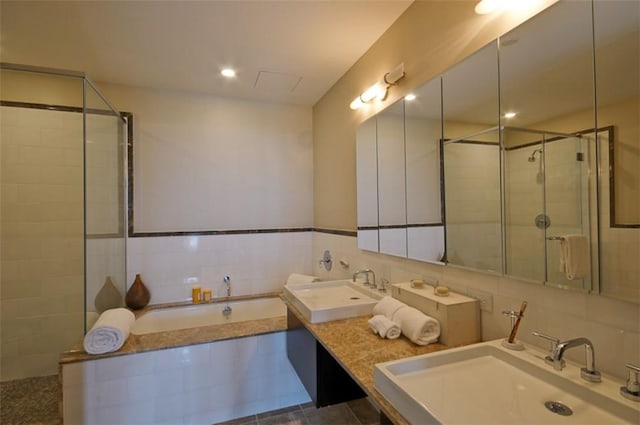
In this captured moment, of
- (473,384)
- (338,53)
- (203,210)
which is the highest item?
(338,53)

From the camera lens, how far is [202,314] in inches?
114

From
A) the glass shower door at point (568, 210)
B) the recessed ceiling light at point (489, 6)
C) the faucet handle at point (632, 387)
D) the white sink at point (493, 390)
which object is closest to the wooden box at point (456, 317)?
the white sink at point (493, 390)

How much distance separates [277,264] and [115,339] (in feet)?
5.30

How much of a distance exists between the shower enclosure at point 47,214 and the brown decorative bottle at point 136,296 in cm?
14

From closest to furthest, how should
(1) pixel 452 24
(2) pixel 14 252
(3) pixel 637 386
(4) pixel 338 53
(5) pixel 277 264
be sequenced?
(3) pixel 637 386 < (1) pixel 452 24 < (4) pixel 338 53 < (2) pixel 14 252 < (5) pixel 277 264

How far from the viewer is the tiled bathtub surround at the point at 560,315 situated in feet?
2.94

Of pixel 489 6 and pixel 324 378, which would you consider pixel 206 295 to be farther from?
pixel 489 6

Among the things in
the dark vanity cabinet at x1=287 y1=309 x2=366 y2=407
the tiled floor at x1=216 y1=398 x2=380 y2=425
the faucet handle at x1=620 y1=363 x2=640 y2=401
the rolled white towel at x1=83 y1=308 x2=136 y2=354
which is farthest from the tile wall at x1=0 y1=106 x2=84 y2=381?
the faucet handle at x1=620 y1=363 x2=640 y2=401

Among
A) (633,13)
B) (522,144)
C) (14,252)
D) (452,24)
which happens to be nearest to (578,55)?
(633,13)

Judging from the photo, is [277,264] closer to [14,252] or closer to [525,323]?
[14,252]

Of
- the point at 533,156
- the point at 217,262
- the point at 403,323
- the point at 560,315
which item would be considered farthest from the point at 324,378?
the point at 217,262

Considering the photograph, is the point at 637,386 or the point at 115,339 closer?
the point at 637,386

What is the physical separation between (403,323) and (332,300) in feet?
2.07

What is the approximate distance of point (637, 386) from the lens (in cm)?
83
